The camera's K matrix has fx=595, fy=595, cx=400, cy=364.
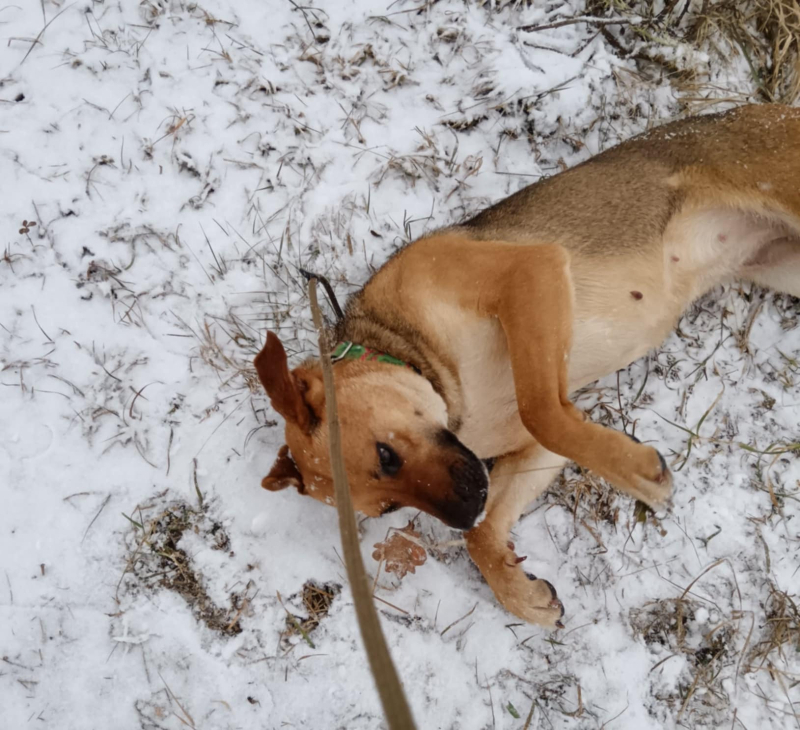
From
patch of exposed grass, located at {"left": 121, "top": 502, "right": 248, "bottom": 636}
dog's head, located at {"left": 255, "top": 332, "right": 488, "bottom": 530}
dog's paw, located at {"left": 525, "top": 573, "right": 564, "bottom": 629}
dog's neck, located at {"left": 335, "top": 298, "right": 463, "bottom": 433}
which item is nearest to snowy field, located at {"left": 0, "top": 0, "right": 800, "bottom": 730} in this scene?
patch of exposed grass, located at {"left": 121, "top": 502, "right": 248, "bottom": 636}

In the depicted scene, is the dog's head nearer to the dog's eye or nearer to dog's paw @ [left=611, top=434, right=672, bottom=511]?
the dog's eye

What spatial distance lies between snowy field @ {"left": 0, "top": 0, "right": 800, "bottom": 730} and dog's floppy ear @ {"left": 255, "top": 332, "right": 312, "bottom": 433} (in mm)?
989

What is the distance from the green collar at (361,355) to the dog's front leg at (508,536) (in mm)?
948

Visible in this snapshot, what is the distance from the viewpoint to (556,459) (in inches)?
132

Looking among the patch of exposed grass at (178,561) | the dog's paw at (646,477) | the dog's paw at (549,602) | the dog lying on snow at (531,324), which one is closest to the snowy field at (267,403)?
the patch of exposed grass at (178,561)

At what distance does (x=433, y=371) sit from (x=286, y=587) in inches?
60.8

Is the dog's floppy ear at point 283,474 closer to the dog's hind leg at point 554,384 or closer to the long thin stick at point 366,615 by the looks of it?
the long thin stick at point 366,615

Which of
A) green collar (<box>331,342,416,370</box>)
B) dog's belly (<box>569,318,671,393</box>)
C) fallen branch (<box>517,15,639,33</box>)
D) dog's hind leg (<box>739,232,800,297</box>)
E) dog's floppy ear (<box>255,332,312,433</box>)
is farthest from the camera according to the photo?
fallen branch (<box>517,15,639,33</box>)

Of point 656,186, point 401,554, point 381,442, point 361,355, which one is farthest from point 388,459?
point 656,186

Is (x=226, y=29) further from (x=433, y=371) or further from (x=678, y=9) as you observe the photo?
(x=678, y=9)

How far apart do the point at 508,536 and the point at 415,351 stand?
1285mm

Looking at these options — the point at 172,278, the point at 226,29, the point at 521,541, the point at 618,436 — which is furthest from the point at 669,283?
the point at 226,29

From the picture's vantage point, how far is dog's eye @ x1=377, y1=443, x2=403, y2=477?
8.36 ft

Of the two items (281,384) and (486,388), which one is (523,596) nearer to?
(486,388)
